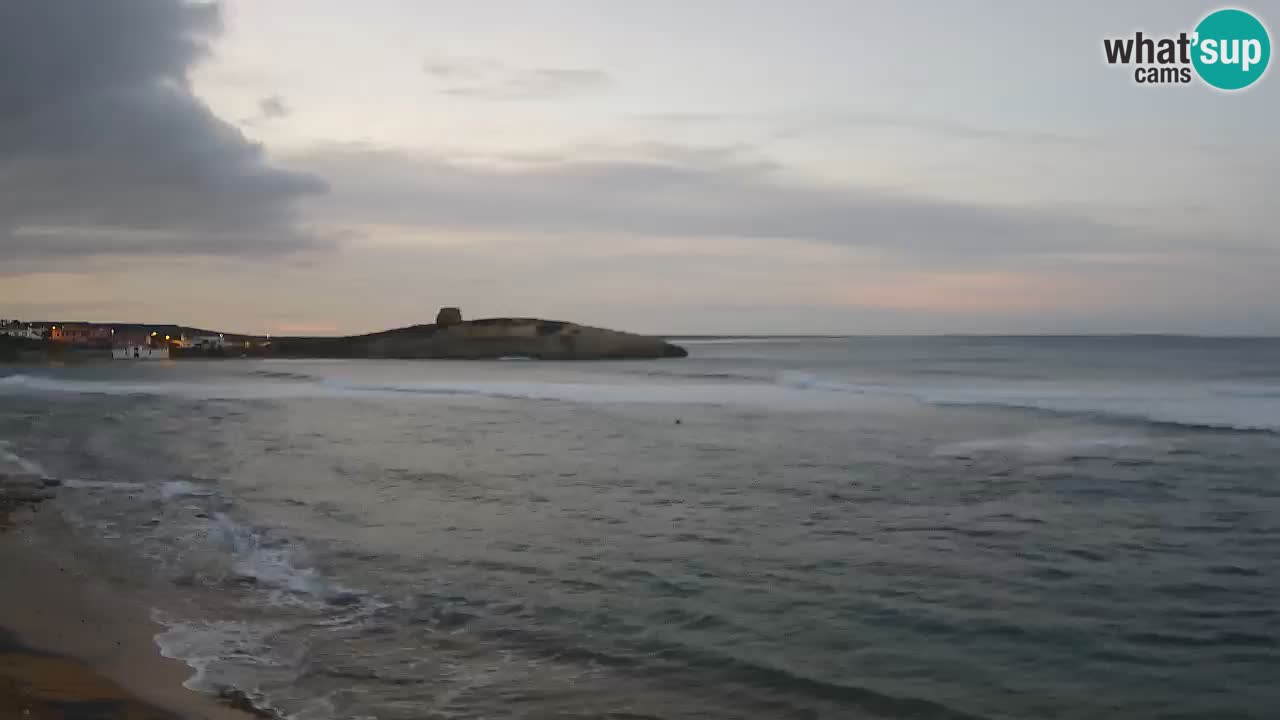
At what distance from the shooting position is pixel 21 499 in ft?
47.5

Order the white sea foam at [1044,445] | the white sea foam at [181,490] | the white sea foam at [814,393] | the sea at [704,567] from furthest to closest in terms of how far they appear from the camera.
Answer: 1. the white sea foam at [814,393]
2. the white sea foam at [1044,445]
3. the white sea foam at [181,490]
4. the sea at [704,567]

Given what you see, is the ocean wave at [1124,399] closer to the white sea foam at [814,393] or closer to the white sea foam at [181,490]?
the white sea foam at [814,393]

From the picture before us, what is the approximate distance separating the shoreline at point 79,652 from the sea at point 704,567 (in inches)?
9.4

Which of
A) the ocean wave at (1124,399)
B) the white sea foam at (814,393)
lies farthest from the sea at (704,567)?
the white sea foam at (814,393)

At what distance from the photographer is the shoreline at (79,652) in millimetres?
6199

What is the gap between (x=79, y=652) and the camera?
7.50 metres

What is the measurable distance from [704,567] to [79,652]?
575 centimetres

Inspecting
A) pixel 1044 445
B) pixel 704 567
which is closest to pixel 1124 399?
pixel 1044 445

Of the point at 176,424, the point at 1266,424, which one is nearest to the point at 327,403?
the point at 176,424

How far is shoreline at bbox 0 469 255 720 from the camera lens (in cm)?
620

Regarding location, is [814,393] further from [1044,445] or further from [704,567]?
[704,567]

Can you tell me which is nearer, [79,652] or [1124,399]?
[79,652]

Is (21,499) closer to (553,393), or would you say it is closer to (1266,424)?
(1266,424)

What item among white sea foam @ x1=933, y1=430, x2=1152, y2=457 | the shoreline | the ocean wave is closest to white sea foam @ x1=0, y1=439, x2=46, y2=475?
the shoreline
